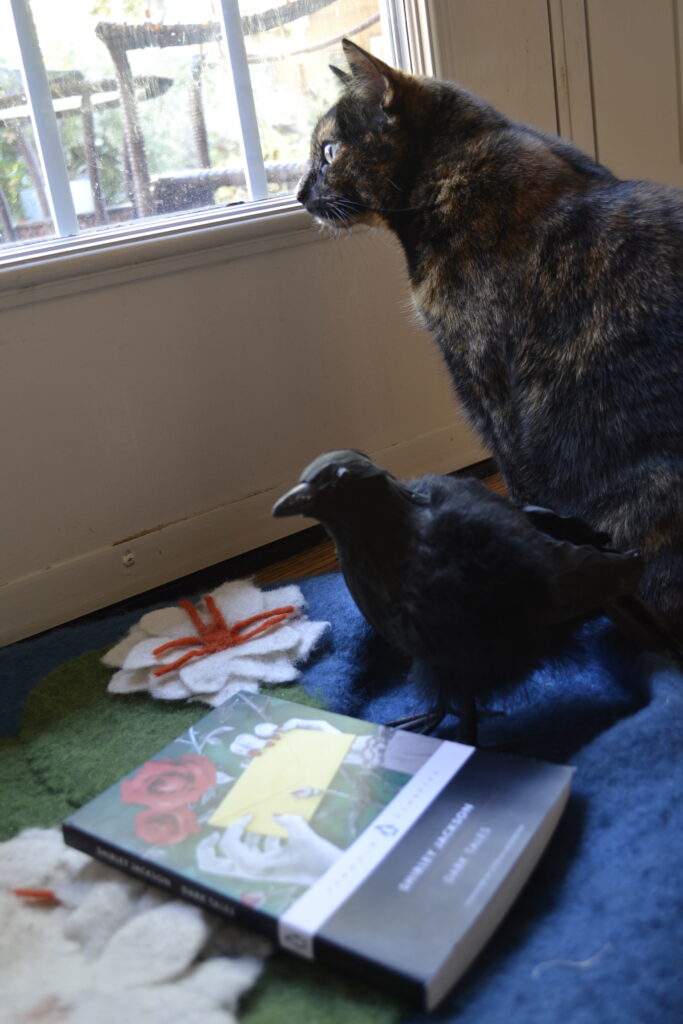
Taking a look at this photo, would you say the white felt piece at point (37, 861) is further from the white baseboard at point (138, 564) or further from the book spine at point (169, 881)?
the white baseboard at point (138, 564)

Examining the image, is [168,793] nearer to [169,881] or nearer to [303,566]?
[169,881]

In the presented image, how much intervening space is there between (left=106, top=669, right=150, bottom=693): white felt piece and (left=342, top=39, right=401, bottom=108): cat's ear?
2.43ft

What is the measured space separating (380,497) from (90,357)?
1.98 feet

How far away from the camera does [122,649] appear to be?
1189 mm

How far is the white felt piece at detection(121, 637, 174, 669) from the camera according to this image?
3.74 feet

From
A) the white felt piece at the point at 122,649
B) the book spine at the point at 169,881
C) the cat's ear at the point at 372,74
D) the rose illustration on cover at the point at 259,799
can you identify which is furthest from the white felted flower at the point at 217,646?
the cat's ear at the point at 372,74

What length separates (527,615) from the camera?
33.3 inches

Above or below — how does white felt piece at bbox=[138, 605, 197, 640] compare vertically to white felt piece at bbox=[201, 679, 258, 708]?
above

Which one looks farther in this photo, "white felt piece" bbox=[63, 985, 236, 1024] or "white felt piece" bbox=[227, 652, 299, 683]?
"white felt piece" bbox=[227, 652, 299, 683]

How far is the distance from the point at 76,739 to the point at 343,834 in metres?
0.41

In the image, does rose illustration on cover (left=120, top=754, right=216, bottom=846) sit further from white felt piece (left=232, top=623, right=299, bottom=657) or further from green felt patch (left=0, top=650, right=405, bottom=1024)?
white felt piece (left=232, top=623, right=299, bottom=657)

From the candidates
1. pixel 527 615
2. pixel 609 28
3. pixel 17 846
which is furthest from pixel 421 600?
pixel 609 28

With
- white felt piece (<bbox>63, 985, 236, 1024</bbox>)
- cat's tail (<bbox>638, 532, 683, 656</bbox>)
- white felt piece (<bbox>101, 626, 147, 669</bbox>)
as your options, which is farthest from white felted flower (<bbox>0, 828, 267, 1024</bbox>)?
cat's tail (<bbox>638, 532, 683, 656</bbox>)

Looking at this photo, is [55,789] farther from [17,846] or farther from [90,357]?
[90,357]
